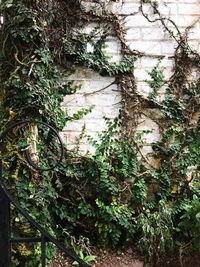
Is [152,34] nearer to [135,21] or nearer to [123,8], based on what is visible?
[135,21]

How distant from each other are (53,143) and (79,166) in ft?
1.01

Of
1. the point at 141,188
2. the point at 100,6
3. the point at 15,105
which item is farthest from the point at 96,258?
the point at 100,6

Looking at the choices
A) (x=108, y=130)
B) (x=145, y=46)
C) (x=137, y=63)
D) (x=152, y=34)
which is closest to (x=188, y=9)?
(x=152, y=34)

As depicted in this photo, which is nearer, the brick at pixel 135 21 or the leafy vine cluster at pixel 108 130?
the leafy vine cluster at pixel 108 130

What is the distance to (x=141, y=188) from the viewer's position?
3291 mm

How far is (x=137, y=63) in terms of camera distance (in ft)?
11.4

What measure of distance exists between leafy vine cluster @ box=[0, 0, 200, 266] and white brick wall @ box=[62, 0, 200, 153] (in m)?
0.05

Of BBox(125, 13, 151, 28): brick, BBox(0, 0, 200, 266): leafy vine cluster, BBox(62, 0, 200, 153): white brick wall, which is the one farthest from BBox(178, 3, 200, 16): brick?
BBox(125, 13, 151, 28): brick

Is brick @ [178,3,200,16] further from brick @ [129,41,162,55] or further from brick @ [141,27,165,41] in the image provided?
brick @ [129,41,162,55]

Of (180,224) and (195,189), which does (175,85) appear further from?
(180,224)

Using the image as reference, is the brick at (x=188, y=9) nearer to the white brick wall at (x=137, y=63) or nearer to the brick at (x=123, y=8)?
the white brick wall at (x=137, y=63)

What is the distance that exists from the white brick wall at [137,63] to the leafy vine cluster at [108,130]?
0.05 m

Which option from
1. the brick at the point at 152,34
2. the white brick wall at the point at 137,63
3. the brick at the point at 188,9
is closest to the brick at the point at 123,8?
the white brick wall at the point at 137,63

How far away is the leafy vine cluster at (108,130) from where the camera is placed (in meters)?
2.97
